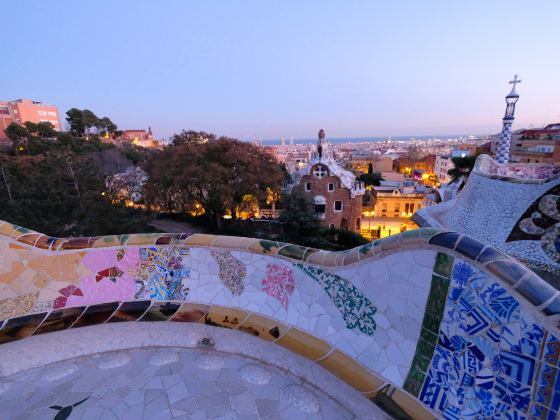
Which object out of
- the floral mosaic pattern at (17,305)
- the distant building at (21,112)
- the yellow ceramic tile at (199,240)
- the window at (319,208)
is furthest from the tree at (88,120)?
the yellow ceramic tile at (199,240)

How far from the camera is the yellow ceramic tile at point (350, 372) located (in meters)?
2.29

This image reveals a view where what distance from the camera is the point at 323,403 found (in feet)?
8.04

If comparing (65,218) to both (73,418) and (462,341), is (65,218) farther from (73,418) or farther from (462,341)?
(462,341)

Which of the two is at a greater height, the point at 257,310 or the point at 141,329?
the point at 257,310

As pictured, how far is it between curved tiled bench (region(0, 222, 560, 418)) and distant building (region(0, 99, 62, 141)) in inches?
1716

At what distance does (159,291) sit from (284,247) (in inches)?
63.5

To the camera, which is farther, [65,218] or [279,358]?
[65,218]

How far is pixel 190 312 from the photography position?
126 inches

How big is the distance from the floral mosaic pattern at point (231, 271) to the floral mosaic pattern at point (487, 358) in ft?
6.14

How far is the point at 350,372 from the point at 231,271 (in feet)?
5.17

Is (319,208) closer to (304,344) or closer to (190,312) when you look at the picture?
(190,312)

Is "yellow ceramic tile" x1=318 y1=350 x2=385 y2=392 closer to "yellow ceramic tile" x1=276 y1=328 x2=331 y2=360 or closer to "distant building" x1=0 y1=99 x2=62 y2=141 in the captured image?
"yellow ceramic tile" x1=276 y1=328 x2=331 y2=360

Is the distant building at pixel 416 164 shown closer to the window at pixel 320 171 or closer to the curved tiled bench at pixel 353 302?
the window at pixel 320 171

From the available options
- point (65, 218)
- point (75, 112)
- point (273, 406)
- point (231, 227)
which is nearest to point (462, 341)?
point (273, 406)
